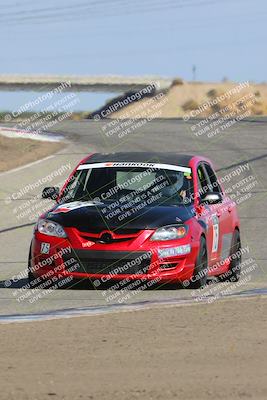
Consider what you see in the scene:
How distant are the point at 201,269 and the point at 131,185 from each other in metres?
1.39

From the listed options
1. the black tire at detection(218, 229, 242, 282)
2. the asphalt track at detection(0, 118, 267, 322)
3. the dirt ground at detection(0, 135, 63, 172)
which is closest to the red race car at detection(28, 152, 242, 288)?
the asphalt track at detection(0, 118, 267, 322)

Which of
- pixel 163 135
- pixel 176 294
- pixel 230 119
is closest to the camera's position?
pixel 176 294

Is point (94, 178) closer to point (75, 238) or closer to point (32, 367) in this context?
point (75, 238)

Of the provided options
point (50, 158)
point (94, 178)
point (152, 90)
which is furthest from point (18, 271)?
point (152, 90)

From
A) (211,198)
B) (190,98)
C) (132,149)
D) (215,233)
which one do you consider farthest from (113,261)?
(190,98)

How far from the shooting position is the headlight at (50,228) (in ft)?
39.0

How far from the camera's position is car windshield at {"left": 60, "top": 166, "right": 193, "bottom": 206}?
1262 centimetres

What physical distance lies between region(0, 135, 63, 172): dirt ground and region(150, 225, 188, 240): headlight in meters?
16.2

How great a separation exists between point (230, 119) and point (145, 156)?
93.7 ft

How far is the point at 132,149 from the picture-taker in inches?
1271

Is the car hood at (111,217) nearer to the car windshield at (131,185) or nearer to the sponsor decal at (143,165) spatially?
the car windshield at (131,185)

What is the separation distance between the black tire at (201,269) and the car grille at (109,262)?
617 mm

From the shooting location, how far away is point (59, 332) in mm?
8820

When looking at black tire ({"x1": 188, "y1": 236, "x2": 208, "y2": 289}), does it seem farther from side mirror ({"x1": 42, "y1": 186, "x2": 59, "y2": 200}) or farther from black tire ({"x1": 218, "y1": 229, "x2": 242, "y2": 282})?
side mirror ({"x1": 42, "y1": 186, "x2": 59, "y2": 200})
